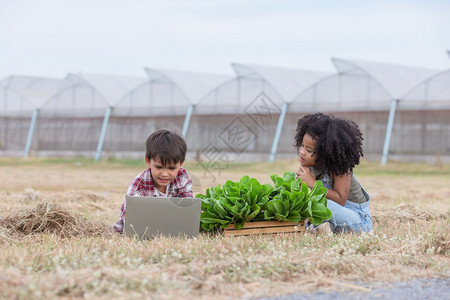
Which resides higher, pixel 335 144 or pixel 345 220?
pixel 335 144

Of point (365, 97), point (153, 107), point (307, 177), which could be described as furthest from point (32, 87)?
point (307, 177)

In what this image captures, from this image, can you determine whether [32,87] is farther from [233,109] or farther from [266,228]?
[266,228]

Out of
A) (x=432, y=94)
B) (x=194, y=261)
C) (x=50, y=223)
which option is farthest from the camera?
(x=432, y=94)

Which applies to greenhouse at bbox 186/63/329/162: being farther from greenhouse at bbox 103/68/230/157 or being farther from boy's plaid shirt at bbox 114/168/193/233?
boy's plaid shirt at bbox 114/168/193/233

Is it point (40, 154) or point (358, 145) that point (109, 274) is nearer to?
point (358, 145)

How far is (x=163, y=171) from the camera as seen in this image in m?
4.73

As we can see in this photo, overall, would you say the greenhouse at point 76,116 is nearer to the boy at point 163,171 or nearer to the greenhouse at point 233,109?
the greenhouse at point 233,109

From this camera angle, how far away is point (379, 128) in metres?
20.5

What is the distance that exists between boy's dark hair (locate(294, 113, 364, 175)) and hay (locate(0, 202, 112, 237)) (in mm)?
1864

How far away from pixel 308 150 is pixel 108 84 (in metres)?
23.5

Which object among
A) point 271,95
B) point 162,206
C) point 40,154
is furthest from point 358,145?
point 40,154

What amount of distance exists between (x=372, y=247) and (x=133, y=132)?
71.0 ft

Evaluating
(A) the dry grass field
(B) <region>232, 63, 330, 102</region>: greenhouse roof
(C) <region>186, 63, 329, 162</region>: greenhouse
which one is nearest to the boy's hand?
(A) the dry grass field

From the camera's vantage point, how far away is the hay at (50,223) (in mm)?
4906
